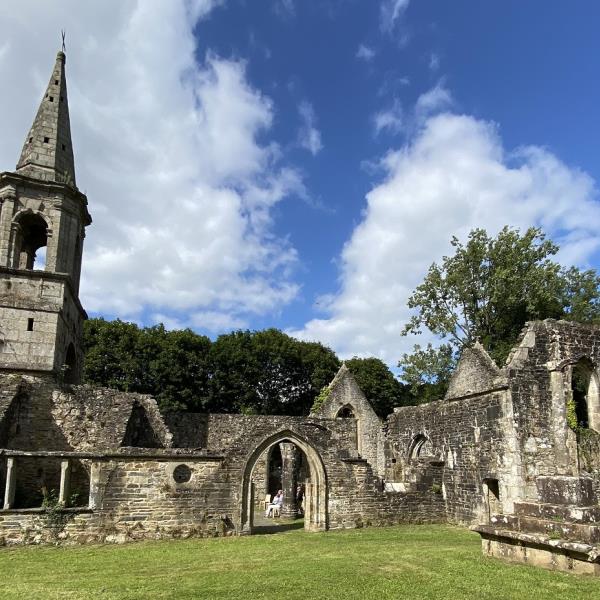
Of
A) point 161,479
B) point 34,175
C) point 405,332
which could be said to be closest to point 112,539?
point 161,479

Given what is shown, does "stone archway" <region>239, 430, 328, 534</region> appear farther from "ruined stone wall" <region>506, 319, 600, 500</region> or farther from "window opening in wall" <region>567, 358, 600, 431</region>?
"window opening in wall" <region>567, 358, 600, 431</region>

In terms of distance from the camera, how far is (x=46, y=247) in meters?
17.1

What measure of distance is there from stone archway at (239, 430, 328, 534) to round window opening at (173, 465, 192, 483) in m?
1.43

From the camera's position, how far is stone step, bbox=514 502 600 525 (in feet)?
26.7

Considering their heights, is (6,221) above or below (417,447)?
above

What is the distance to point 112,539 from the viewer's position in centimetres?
1198

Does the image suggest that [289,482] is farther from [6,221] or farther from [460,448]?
[6,221]

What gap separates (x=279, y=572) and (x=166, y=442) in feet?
25.9

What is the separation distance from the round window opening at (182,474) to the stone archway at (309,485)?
143 centimetres

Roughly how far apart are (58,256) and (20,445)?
5.99 meters

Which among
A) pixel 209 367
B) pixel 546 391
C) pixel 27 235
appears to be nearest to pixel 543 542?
pixel 546 391

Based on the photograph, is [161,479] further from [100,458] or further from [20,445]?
[20,445]

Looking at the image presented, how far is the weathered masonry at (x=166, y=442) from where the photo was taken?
40.4ft

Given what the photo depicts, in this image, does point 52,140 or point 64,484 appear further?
point 52,140
